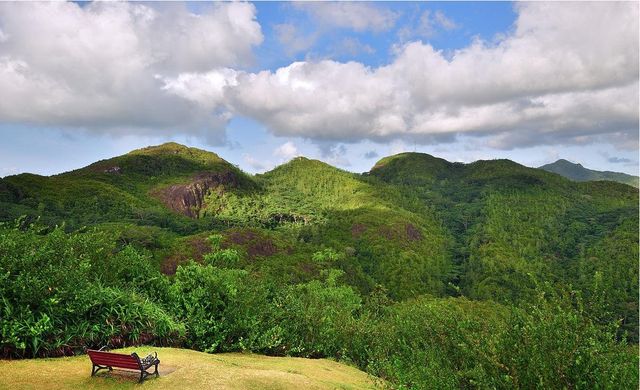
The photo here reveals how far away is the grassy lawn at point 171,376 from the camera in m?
12.7

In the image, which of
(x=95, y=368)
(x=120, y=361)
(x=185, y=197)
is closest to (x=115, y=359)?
(x=120, y=361)

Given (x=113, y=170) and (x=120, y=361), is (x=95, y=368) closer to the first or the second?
(x=120, y=361)

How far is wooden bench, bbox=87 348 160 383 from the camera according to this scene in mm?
12586

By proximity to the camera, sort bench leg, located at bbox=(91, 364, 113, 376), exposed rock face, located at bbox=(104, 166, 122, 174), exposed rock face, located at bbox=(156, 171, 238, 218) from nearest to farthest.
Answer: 1. bench leg, located at bbox=(91, 364, 113, 376)
2. exposed rock face, located at bbox=(156, 171, 238, 218)
3. exposed rock face, located at bbox=(104, 166, 122, 174)

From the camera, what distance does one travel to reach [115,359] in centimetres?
1279

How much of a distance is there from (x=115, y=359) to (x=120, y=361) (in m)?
0.20

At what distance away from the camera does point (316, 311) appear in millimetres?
28312

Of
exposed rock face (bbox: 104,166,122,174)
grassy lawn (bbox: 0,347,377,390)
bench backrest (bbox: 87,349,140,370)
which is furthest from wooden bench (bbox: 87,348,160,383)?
exposed rock face (bbox: 104,166,122,174)

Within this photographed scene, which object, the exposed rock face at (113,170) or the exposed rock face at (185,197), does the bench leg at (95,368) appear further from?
the exposed rock face at (113,170)

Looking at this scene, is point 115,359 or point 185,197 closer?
point 115,359

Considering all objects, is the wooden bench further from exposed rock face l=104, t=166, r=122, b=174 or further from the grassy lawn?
exposed rock face l=104, t=166, r=122, b=174

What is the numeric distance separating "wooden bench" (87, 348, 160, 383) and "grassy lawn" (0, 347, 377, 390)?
1.02 ft

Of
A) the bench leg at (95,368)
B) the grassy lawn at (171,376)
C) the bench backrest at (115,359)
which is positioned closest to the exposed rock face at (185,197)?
the grassy lawn at (171,376)

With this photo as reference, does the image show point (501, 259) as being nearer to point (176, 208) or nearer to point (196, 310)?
point (176, 208)
